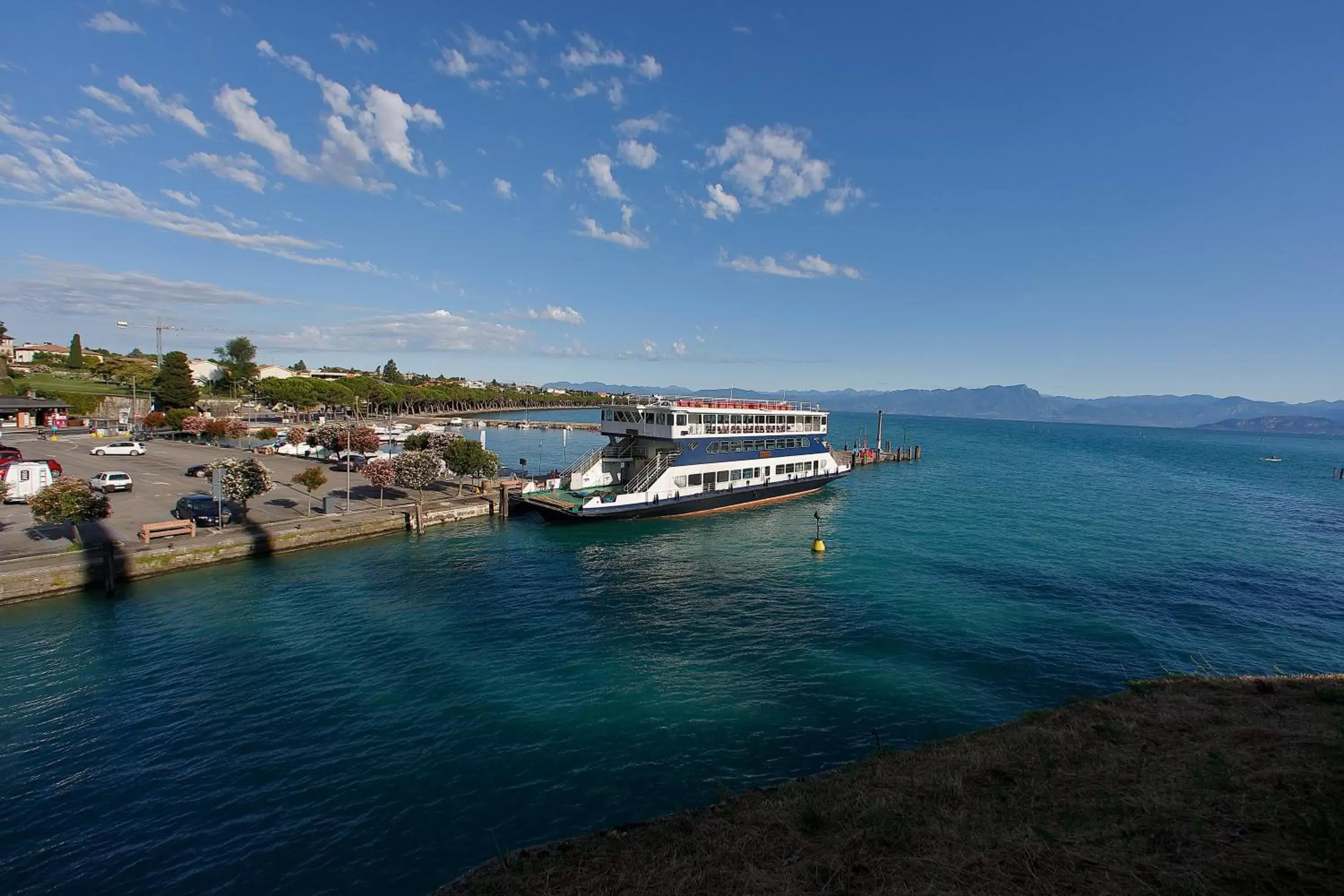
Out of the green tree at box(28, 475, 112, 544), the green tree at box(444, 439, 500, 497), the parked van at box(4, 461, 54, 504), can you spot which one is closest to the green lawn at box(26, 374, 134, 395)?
the parked van at box(4, 461, 54, 504)

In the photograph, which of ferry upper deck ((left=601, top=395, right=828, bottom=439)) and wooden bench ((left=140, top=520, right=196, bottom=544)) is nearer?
wooden bench ((left=140, top=520, right=196, bottom=544))

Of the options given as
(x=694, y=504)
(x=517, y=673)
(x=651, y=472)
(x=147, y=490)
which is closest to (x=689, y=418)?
(x=651, y=472)

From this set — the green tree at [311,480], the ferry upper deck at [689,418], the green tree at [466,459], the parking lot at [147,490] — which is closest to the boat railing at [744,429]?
the ferry upper deck at [689,418]

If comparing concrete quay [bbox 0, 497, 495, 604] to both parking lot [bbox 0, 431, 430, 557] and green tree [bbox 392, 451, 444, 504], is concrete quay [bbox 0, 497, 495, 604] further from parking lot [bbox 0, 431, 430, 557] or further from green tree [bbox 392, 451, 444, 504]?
parking lot [bbox 0, 431, 430, 557]

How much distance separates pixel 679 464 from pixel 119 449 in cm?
5067

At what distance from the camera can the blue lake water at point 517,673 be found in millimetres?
11852

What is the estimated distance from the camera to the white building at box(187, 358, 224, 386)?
4924 inches

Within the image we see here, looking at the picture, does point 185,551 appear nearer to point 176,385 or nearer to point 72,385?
point 176,385

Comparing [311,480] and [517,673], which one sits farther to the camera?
[311,480]

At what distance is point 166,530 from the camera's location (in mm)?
28484

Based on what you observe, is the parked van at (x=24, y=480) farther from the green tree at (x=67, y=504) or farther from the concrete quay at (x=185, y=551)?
the concrete quay at (x=185, y=551)

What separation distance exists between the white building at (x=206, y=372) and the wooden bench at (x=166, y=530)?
119 meters

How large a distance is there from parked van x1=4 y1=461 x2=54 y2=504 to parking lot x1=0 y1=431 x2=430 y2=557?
52 centimetres

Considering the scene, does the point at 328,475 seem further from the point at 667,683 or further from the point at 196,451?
the point at 667,683
